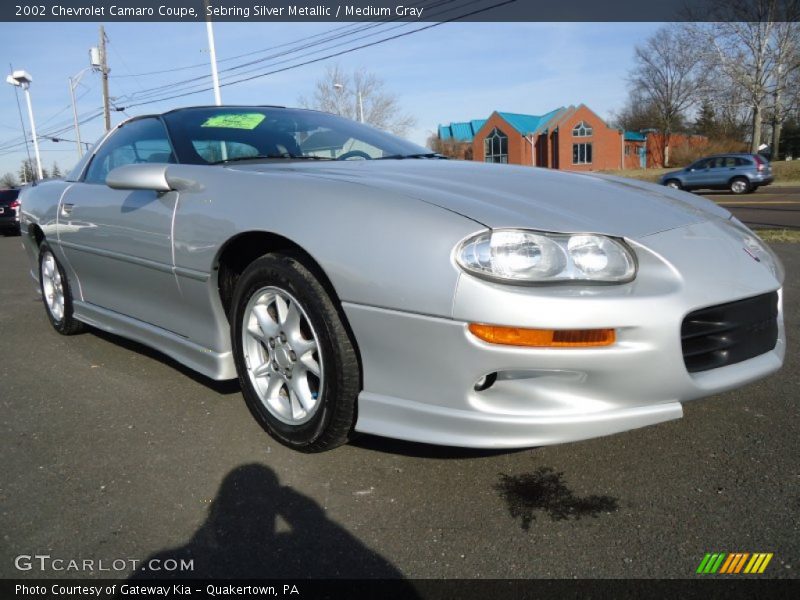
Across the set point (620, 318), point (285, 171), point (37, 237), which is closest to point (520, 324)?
point (620, 318)

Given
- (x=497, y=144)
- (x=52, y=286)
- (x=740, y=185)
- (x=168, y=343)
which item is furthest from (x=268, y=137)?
(x=497, y=144)

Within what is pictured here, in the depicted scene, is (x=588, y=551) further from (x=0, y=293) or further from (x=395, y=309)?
(x=0, y=293)

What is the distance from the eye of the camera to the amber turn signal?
180 cm

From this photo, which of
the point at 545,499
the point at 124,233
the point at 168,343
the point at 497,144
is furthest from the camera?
the point at 497,144

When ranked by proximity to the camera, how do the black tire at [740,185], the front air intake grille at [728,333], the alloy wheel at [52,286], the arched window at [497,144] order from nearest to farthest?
the front air intake grille at [728,333]
the alloy wheel at [52,286]
the black tire at [740,185]
the arched window at [497,144]

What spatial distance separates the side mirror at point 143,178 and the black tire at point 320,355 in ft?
1.94

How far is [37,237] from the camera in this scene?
4.40 meters

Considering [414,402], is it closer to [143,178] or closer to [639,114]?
[143,178]

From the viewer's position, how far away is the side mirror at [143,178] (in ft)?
8.59

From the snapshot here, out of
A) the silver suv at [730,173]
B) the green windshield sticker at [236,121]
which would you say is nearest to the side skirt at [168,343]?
the green windshield sticker at [236,121]

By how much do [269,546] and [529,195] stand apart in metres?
1.43

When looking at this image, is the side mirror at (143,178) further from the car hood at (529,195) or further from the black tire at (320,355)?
the black tire at (320,355)

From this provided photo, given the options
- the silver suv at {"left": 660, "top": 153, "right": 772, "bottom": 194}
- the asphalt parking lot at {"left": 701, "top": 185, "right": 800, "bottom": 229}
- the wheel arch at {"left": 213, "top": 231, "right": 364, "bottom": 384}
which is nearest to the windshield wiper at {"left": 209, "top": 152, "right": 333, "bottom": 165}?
the wheel arch at {"left": 213, "top": 231, "right": 364, "bottom": 384}

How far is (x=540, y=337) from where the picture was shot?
5.91ft
